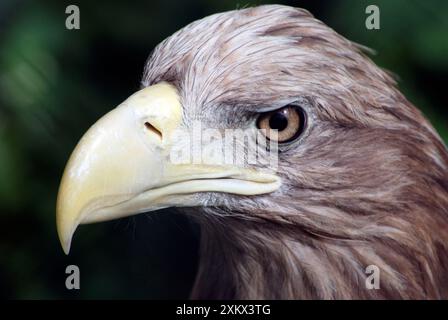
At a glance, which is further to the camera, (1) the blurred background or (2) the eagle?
(1) the blurred background

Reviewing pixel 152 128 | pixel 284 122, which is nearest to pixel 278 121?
pixel 284 122

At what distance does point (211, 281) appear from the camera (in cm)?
210

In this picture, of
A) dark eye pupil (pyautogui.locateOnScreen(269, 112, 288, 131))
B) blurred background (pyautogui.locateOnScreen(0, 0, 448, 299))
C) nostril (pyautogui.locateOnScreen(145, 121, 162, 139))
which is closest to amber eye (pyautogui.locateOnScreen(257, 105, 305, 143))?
dark eye pupil (pyautogui.locateOnScreen(269, 112, 288, 131))

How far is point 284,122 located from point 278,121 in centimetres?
1

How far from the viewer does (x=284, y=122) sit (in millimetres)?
1721

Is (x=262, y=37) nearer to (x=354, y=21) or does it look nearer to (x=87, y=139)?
(x=87, y=139)

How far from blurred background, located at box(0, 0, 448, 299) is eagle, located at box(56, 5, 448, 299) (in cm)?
65

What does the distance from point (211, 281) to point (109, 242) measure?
0.90 m

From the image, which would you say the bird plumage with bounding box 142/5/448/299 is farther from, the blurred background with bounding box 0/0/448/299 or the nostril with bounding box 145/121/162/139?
the blurred background with bounding box 0/0/448/299

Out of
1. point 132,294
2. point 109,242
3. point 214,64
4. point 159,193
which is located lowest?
point 132,294

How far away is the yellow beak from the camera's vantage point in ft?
5.44

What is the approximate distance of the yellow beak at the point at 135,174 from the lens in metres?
1.66

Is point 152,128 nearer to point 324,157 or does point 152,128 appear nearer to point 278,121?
point 278,121

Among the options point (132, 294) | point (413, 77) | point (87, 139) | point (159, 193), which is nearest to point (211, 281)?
point (159, 193)
